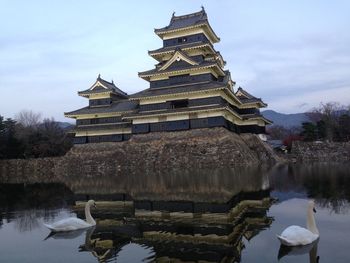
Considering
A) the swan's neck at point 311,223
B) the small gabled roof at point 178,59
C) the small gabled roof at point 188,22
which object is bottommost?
the swan's neck at point 311,223

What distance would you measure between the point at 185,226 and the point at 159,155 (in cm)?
2527

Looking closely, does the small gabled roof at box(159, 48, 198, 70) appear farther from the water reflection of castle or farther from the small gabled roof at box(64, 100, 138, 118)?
the water reflection of castle

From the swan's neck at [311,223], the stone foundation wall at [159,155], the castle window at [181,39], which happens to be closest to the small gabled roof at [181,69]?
the castle window at [181,39]

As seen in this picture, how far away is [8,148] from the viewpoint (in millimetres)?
49656

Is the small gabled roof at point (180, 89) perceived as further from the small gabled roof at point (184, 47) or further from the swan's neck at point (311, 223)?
the swan's neck at point (311, 223)

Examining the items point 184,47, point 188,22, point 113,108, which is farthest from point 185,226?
point 188,22

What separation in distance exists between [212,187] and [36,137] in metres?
41.8

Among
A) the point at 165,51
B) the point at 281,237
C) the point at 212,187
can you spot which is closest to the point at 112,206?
the point at 212,187

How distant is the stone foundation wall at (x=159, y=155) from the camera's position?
3247 cm

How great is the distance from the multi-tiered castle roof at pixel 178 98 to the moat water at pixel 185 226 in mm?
20029

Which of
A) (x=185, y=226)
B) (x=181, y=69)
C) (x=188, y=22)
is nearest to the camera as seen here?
(x=185, y=226)

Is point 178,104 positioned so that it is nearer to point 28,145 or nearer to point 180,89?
point 180,89

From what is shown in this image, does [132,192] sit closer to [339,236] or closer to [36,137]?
[339,236]

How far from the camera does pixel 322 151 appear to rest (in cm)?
4400
